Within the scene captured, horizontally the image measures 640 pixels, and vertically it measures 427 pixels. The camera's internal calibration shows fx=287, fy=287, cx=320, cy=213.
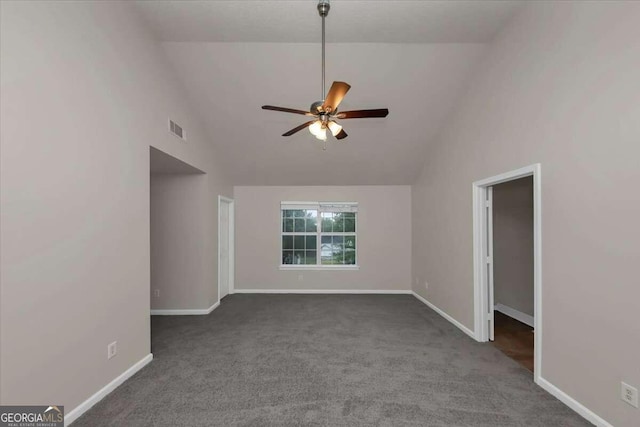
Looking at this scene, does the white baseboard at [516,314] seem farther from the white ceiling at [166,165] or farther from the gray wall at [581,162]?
the white ceiling at [166,165]

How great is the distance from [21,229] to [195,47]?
2.53 m

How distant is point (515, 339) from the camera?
3.55 meters

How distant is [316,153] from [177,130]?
2.23 metres

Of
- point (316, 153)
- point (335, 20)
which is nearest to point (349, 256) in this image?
point (316, 153)

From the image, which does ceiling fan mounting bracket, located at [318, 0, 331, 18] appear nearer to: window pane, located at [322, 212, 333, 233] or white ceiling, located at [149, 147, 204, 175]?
white ceiling, located at [149, 147, 204, 175]

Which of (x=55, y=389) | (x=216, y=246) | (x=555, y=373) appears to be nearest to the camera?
(x=55, y=389)

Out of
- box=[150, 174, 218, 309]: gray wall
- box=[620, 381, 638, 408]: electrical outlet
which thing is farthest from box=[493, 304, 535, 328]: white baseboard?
box=[150, 174, 218, 309]: gray wall

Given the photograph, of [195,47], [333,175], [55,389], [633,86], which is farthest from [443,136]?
[55,389]

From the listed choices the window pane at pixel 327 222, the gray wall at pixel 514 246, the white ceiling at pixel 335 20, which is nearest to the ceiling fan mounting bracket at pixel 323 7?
the white ceiling at pixel 335 20

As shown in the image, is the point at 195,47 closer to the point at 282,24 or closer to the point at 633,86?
the point at 282,24

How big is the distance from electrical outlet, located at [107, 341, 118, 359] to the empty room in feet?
0.29

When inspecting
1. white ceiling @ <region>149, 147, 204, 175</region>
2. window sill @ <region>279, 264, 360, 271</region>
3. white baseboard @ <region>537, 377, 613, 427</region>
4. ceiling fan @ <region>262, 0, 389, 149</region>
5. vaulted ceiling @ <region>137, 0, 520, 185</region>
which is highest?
vaulted ceiling @ <region>137, 0, 520, 185</region>

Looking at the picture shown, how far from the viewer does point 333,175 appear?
5570 millimetres

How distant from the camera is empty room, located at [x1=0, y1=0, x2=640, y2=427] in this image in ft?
5.96
